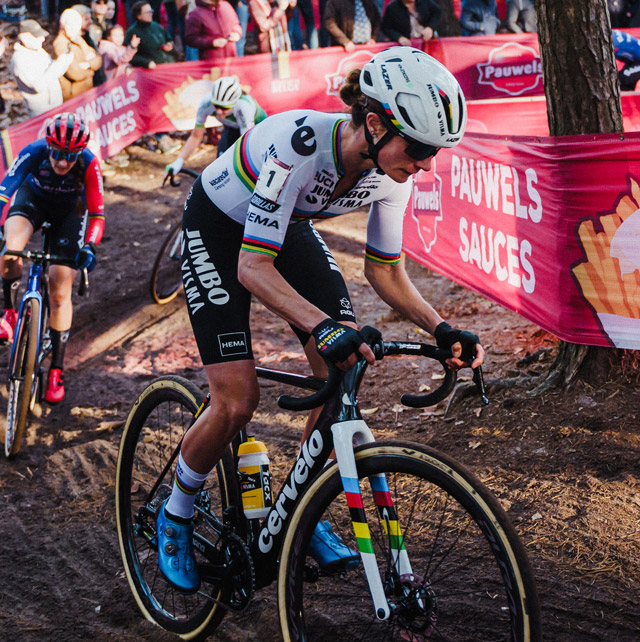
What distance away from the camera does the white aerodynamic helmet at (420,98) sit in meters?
2.50

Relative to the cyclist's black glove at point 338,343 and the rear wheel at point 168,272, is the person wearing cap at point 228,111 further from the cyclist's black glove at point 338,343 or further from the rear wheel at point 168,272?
the cyclist's black glove at point 338,343

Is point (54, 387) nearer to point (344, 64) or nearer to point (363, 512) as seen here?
point (363, 512)

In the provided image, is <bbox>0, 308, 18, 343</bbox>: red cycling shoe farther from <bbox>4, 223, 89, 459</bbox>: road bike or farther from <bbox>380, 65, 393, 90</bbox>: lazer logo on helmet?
<bbox>380, 65, 393, 90</bbox>: lazer logo on helmet

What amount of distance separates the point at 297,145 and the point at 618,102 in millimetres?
2935

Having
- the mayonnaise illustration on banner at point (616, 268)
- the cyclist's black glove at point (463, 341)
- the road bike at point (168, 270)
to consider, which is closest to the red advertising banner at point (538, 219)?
the mayonnaise illustration on banner at point (616, 268)

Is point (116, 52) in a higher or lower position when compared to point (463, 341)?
higher

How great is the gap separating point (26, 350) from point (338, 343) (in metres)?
4.26

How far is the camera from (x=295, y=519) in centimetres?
264

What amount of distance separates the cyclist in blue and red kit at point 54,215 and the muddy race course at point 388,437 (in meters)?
0.80

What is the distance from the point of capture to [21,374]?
232 inches

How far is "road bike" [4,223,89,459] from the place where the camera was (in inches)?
227

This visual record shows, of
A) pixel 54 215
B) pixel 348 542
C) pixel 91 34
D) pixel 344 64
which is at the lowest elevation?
pixel 348 542

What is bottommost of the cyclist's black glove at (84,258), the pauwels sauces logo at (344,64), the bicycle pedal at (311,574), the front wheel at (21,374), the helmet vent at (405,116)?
the front wheel at (21,374)

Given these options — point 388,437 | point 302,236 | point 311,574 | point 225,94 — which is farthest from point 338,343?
point 225,94
